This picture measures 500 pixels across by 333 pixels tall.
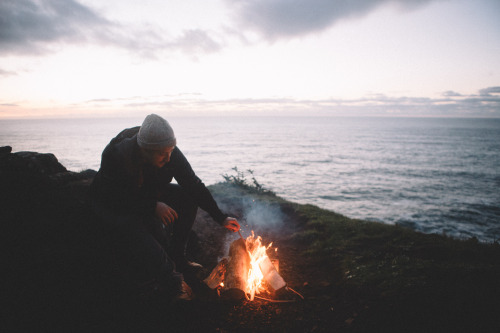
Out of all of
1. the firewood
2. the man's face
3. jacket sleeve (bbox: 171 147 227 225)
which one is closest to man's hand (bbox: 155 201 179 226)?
jacket sleeve (bbox: 171 147 227 225)

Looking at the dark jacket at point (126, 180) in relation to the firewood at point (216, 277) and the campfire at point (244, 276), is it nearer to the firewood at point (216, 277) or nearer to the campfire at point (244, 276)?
the firewood at point (216, 277)

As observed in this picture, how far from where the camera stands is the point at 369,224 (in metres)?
6.62

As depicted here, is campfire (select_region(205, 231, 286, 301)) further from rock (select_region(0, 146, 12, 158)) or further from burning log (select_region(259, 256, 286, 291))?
rock (select_region(0, 146, 12, 158))

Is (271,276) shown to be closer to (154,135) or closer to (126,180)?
(126,180)

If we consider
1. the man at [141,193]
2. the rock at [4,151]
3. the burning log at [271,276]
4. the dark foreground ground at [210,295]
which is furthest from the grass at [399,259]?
the rock at [4,151]

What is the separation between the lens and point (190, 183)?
3.99 meters

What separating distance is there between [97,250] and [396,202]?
68.0 feet

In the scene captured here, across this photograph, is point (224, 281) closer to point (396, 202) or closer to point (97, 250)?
point (97, 250)

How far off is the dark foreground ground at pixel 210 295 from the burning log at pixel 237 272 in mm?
239

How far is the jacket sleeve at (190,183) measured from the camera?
3.84m

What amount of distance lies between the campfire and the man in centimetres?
64

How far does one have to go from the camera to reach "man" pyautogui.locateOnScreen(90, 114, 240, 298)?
3.09 m

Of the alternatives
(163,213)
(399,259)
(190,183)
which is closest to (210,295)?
(163,213)

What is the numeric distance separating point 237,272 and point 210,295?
1.89 feet
